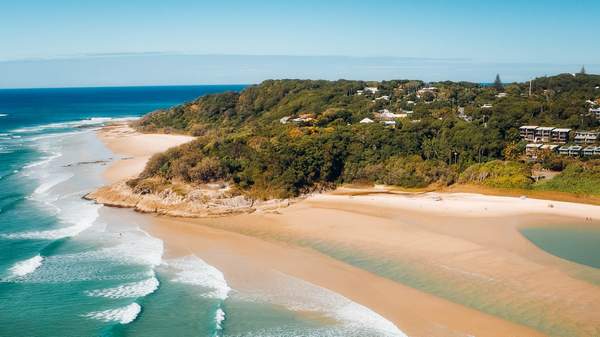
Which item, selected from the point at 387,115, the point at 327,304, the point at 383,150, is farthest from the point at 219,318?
the point at 387,115

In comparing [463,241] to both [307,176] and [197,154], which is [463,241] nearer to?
[307,176]

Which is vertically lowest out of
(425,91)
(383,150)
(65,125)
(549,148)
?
(65,125)

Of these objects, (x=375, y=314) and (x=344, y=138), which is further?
(x=344, y=138)

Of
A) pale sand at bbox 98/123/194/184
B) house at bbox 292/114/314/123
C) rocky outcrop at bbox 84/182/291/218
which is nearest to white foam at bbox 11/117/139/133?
pale sand at bbox 98/123/194/184

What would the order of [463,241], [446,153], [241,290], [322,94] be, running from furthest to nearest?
[322,94] → [446,153] → [463,241] → [241,290]

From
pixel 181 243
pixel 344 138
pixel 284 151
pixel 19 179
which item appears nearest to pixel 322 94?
pixel 344 138

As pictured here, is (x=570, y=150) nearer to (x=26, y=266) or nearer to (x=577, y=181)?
(x=577, y=181)
